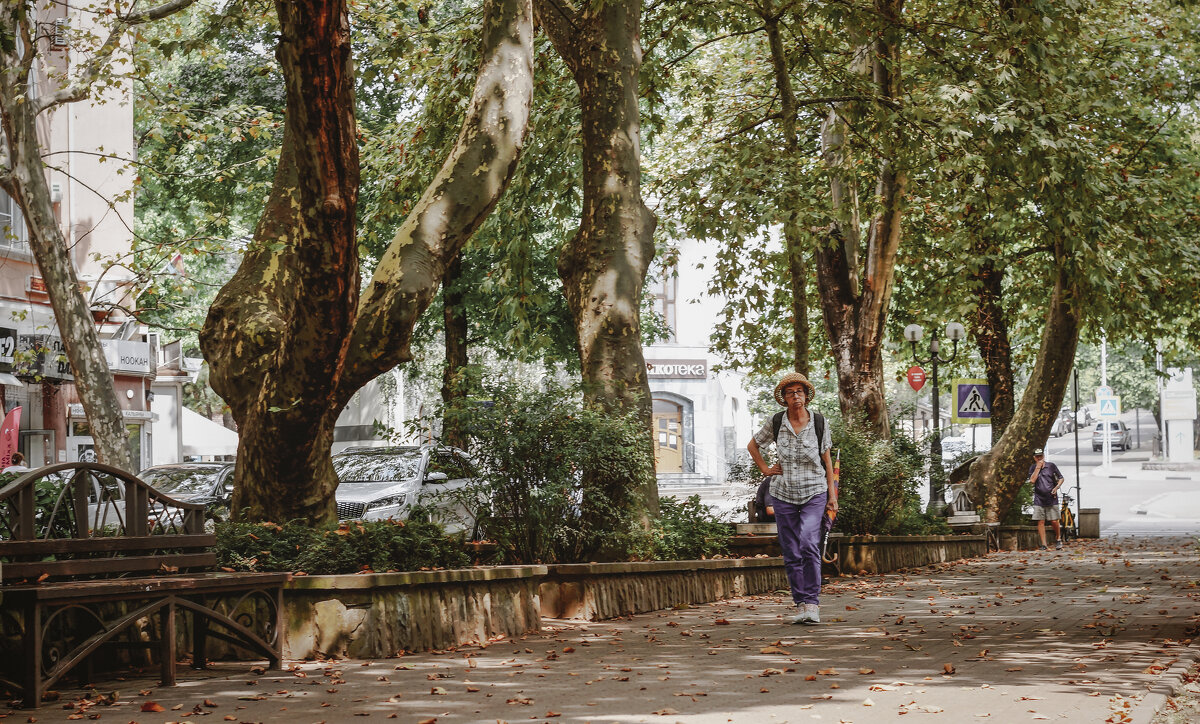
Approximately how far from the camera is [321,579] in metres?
8.04

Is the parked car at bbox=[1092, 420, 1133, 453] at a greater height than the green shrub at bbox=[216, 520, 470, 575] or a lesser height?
greater

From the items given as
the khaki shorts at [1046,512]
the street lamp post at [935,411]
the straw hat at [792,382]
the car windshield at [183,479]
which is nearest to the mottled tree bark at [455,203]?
the straw hat at [792,382]

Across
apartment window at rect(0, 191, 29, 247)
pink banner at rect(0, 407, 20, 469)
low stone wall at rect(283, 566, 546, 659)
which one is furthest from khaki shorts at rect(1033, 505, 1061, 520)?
apartment window at rect(0, 191, 29, 247)

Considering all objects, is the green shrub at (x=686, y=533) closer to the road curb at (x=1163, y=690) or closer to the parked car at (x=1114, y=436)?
the road curb at (x=1163, y=690)

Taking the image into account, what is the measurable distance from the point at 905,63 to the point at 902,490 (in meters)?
8.39

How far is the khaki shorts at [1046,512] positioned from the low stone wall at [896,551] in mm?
5489

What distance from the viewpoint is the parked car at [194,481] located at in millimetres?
17938

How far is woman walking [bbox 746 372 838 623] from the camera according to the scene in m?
10.5

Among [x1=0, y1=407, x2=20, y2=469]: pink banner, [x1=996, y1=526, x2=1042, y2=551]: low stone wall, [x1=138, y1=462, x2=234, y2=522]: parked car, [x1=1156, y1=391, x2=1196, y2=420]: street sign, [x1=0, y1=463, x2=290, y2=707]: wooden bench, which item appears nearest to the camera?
[x1=0, y1=463, x2=290, y2=707]: wooden bench

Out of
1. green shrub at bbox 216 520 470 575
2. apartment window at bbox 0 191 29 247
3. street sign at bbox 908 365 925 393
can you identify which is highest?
apartment window at bbox 0 191 29 247

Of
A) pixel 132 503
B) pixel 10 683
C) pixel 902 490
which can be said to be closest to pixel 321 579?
pixel 132 503

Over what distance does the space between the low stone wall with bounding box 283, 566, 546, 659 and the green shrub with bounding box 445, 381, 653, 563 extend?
1.20 metres

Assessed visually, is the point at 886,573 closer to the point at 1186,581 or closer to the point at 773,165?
the point at 1186,581

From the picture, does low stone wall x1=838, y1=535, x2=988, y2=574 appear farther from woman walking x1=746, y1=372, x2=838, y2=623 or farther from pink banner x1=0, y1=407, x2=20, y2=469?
pink banner x1=0, y1=407, x2=20, y2=469
